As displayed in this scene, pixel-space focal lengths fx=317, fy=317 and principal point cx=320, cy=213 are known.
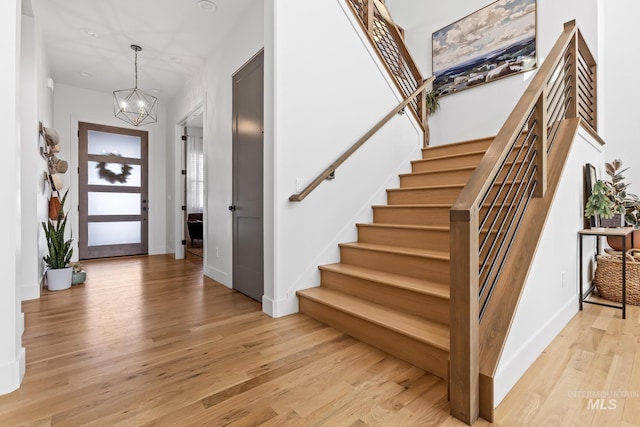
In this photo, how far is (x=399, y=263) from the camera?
2.51 meters

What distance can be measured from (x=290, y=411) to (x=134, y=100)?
254 inches

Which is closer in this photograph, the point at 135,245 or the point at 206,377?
the point at 206,377

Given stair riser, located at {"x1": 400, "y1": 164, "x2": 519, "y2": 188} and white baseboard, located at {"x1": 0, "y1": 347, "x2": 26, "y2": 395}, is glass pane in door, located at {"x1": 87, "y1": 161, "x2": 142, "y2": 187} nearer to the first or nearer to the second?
white baseboard, located at {"x1": 0, "y1": 347, "x2": 26, "y2": 395}

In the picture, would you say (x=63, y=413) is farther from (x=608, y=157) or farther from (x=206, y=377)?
(x=608, y=157)

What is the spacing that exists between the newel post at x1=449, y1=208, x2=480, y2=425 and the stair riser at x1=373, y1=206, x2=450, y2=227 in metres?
1.46

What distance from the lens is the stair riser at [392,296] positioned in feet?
6.46

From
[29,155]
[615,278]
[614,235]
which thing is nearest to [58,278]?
[29,155]

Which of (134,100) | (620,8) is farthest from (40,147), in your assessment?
(620,8)

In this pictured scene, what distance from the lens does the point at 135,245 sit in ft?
20.5

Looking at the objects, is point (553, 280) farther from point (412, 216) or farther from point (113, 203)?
point (113, 203)

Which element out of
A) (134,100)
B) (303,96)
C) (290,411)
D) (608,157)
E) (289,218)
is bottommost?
(290,411)

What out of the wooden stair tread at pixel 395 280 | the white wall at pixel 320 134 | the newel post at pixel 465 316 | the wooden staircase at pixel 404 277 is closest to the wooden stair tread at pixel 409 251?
the wooden staircase at pixel 404 277

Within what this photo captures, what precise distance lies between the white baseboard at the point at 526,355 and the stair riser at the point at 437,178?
4.34 ft

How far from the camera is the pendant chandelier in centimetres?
426
